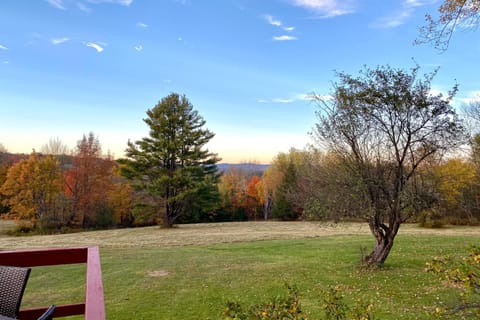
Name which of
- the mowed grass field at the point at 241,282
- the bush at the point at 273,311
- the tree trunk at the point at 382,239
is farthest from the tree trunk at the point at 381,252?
the bush at the point at 273,311

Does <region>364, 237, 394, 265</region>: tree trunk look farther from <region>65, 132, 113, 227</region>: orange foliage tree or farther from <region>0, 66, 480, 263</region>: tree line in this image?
<region>65, 132, 113, 227</region>: orange foliage tree

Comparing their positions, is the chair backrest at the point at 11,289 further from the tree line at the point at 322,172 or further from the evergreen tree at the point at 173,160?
the evergreen tree at the point at 173,160

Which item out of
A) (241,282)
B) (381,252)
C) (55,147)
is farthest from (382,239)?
(55,147)

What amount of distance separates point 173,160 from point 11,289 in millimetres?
24615

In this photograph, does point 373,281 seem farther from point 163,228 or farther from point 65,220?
point 65,220

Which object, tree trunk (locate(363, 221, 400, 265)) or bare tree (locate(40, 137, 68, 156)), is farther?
bare tree (locate(40, 137, 68, 156))

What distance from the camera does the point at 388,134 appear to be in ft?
25.5

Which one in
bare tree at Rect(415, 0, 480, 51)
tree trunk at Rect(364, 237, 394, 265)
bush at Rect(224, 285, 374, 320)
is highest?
bare tree at Rect(415, 0, 480, 51)

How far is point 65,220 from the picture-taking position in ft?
89.8

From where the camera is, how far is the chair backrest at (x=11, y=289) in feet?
7.11

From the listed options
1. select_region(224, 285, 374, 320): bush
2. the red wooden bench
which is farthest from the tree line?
the red wooden bench

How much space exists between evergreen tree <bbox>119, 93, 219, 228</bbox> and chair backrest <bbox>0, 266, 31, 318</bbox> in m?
22.5

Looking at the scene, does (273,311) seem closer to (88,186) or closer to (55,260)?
(55,260)

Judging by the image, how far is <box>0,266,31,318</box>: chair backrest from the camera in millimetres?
2168
